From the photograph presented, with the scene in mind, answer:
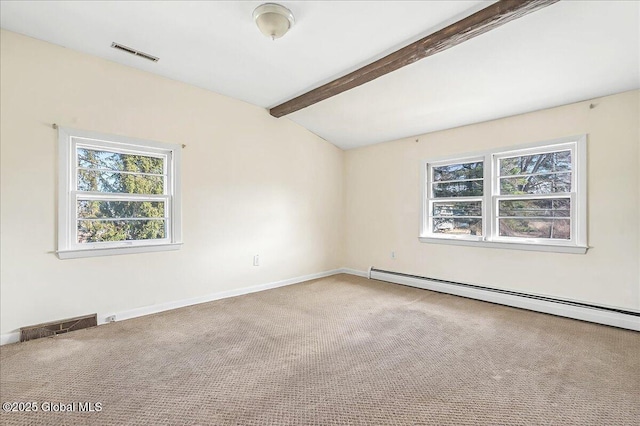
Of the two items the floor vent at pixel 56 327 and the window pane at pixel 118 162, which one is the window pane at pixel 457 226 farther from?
the floor vent at pixel 56 327

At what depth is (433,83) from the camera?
3.03 m

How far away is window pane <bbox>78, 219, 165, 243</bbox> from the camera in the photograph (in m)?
2.86

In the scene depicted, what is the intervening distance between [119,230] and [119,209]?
22 cm

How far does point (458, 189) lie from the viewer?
4.05 metres

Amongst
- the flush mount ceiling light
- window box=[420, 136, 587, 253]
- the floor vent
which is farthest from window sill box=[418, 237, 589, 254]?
the floor vent

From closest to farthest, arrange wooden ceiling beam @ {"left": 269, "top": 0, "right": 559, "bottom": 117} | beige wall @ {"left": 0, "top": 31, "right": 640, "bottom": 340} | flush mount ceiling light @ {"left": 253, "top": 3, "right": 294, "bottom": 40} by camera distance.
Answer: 1. wooden ceiling beam @ {"left": 269, "top": 0, "right": 559, "bottom": 117}
2. flush mount ceiling light @ {"left": 253, "top": 3, "right": 294, "bottom": 40}
3. beige wall @ {"left": 0, "top": 31, "right": 640, "bottom": 340}

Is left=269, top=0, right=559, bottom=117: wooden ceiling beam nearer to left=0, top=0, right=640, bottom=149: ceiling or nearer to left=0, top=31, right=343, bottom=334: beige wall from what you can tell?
left=0, top=0, right=640, bottom=149: ceiling

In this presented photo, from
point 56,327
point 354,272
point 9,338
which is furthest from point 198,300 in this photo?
point 354,272

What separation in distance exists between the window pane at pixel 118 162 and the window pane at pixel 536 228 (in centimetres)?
415

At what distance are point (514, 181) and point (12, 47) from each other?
203 inches

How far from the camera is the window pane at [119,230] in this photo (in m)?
2.86

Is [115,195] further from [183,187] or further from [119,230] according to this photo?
[183,187]

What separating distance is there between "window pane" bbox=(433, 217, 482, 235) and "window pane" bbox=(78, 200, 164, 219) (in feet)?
11.9

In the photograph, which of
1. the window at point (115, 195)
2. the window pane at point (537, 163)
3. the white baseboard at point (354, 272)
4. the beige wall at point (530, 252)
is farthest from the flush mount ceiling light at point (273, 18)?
the white baseboard at point (354, 272)
